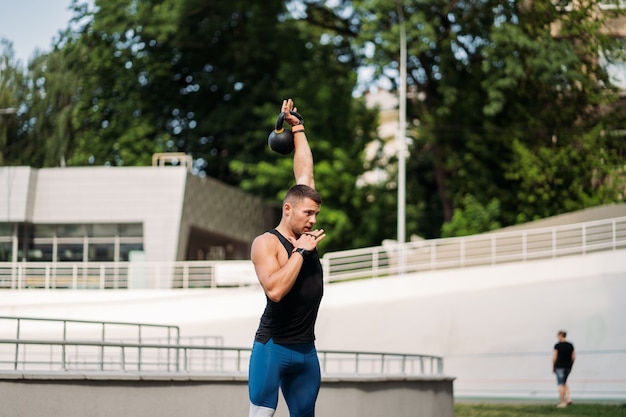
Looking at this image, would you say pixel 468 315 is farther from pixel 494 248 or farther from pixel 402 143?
pixel 402 143

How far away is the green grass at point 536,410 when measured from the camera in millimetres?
19609

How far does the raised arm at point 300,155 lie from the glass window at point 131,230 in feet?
113

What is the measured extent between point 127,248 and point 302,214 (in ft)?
118

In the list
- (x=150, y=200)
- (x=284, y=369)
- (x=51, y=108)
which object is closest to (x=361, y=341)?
(x=150, y=200)

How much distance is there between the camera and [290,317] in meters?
7.53

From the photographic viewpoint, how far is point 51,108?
4850 centimetres

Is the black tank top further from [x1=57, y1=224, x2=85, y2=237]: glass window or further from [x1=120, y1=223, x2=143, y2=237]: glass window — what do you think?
[x1=57, y1=224, x2=85, y2=237]: glass window

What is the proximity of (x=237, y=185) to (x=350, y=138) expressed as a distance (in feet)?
26.6

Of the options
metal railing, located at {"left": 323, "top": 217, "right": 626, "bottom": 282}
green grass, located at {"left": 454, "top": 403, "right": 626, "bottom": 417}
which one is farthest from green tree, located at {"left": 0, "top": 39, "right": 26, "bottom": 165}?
green grass, located at {"left": 454, "top": 403, "right": 626, "bottom": 417}

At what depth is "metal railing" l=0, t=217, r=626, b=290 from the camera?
35250 millimetres

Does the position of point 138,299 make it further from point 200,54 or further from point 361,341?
point 200,54

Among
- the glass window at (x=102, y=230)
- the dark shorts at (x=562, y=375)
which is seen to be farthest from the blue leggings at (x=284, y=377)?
the glass window at (x=102, y=230)

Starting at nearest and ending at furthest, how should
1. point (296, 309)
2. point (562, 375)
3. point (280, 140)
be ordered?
point (296, 309), point (280, 140), point (562, 375)


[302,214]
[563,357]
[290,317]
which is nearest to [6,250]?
[563,357]
